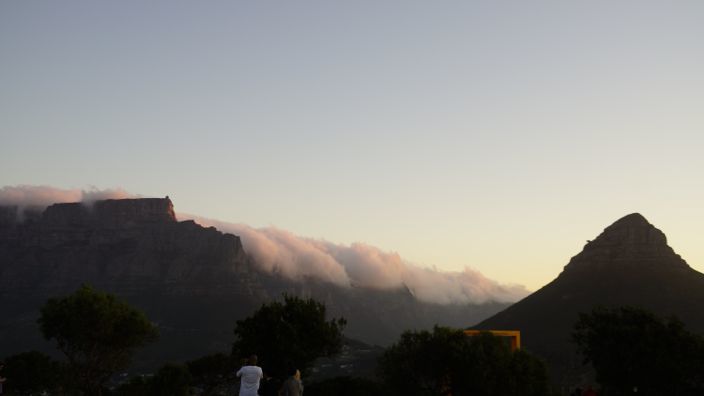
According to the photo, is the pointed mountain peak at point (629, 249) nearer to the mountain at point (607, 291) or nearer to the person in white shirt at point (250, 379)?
the mountain at point (607, 291)

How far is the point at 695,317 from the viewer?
418ft

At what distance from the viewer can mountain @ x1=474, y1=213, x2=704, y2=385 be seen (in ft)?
422

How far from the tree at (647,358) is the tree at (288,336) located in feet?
79.2

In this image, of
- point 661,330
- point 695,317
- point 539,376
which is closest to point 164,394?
point 539,376

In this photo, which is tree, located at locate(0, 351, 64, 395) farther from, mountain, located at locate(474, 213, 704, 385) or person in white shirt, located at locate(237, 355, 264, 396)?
person in white shirt, located at locate(237, 355, 264, 396)

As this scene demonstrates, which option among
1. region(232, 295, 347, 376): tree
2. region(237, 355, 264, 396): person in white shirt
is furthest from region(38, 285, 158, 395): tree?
region(237, 355, 264, 396): person in white shirt

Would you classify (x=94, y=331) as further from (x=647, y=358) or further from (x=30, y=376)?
(x=647, y=358)

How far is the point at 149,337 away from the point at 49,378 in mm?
17485

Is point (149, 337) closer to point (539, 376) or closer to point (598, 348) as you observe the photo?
point (539, 376)

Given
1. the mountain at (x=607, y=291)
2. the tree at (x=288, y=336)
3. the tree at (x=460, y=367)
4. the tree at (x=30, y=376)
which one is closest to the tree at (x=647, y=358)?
the tree at (x=460, y=367)

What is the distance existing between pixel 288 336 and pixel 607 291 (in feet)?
335

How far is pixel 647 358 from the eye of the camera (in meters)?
67.6

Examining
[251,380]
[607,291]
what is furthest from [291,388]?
[607,291]

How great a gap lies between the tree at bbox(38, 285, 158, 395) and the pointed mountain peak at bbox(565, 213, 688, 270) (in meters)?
120
